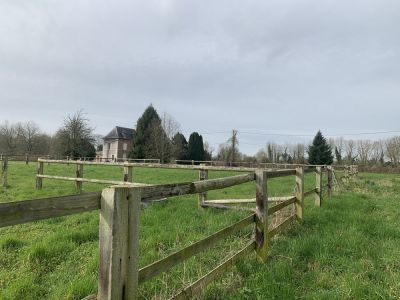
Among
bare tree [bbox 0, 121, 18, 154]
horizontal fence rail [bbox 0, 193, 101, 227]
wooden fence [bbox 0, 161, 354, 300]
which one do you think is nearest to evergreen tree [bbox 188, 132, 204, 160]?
bare tree [bbox 0, 121, 18, 154]

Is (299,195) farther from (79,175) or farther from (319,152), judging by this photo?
(319,152)

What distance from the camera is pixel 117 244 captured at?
2314mm

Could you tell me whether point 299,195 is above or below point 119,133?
below

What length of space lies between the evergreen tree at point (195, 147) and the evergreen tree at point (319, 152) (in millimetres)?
20919

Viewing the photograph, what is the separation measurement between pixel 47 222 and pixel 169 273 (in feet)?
13.0

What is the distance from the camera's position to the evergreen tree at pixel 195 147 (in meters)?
65.9

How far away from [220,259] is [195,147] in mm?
61884

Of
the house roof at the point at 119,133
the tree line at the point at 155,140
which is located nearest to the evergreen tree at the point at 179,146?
the tree line at the point at 155,140

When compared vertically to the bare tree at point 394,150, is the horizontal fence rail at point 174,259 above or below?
below

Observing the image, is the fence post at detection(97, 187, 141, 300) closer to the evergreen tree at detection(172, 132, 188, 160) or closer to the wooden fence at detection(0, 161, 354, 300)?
A: the wooden fence at detection(0, 161, 354, 300)

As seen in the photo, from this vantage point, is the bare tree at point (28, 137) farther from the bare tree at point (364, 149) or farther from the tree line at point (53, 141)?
the bare tree at point (364, 149)

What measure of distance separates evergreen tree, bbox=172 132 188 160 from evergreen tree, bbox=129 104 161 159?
483 centimetres

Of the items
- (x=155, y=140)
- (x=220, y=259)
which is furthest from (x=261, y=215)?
(x=155, y=140)

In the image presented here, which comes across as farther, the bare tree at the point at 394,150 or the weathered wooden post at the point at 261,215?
the bare tree at the point at 394,150
